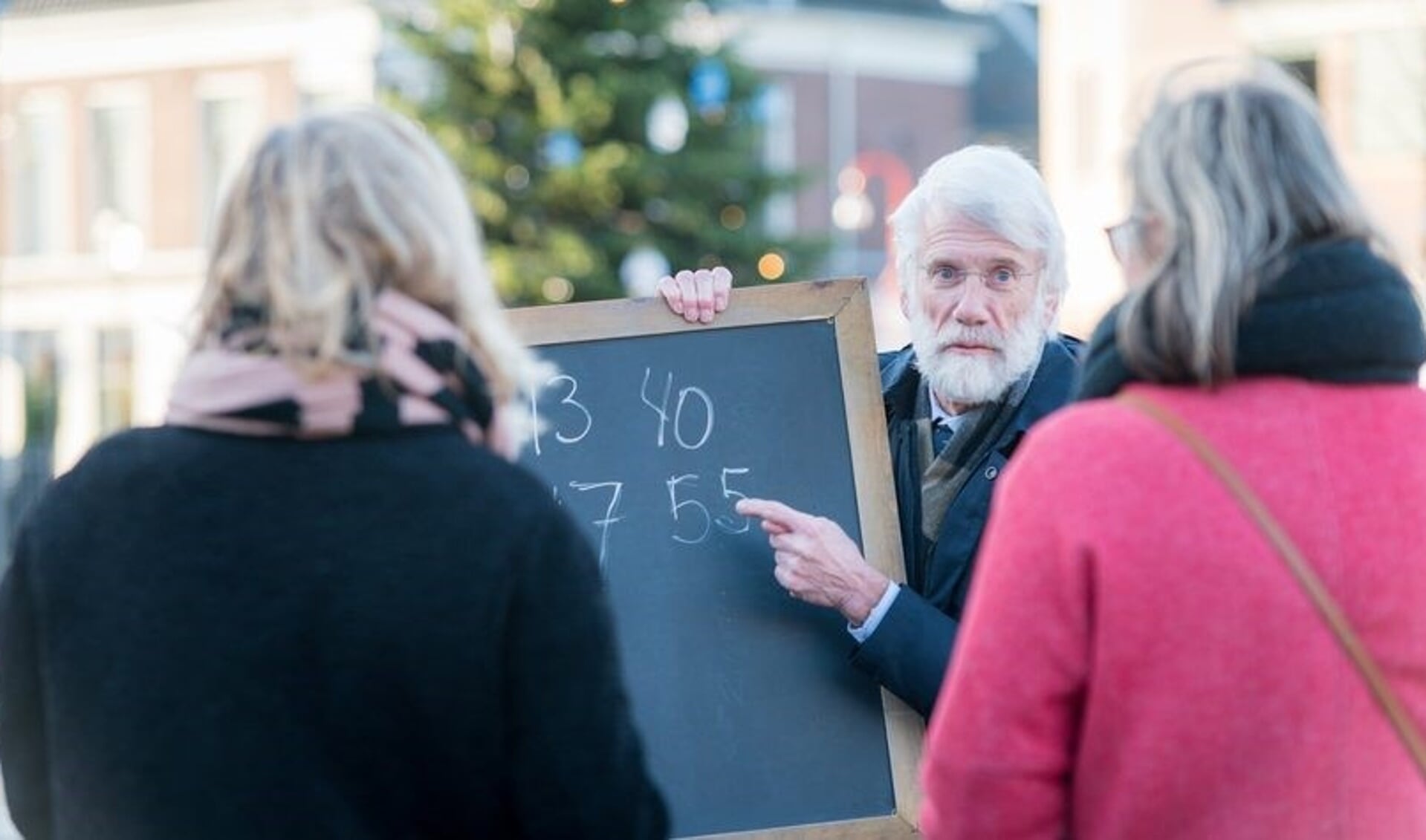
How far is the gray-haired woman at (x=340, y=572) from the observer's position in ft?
8.14

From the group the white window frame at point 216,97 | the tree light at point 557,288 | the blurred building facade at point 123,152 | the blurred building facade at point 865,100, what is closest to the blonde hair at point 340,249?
the tree light at point 557,288

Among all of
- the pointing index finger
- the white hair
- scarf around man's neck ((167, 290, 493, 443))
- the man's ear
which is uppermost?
the white hair

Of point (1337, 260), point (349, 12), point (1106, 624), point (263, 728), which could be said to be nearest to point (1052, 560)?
point (1106, 624)

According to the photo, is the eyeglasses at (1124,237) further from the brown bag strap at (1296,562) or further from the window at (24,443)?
the window at (24,443)

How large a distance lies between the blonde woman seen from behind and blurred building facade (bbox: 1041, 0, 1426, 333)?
2621cm

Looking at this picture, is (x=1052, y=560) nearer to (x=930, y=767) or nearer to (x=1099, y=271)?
(x=930, y=767)

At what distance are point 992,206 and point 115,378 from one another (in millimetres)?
31739

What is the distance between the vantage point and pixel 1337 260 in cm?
255

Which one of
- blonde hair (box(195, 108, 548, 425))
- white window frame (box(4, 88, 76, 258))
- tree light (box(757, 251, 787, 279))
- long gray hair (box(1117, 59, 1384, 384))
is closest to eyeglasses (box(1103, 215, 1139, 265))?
long gray hair (box(1117, 59, 1384, 384))

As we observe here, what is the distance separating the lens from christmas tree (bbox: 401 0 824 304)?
18.6 meters

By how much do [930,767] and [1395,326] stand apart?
0.70 meters

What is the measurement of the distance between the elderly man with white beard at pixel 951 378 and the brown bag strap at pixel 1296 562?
1.13 m

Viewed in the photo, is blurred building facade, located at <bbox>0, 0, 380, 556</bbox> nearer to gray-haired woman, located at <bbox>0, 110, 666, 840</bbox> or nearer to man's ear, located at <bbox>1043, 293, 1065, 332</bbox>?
man's ear, located at <bbox>1043, 293, 1065, 332</bbox>

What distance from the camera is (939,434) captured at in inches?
156
